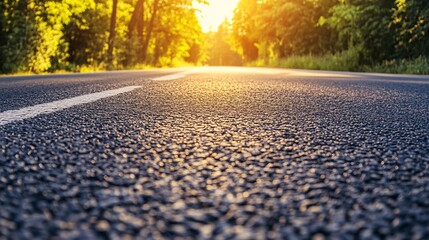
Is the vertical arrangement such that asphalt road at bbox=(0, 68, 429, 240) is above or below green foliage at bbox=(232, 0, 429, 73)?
below

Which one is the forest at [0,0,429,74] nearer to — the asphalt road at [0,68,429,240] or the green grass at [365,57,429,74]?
the green grass at [365,57,429,74]

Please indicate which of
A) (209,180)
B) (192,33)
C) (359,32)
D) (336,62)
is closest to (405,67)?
(359,32)

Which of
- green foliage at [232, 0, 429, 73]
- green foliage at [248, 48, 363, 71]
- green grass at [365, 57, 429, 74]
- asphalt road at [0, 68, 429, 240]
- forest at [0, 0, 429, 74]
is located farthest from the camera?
green foliage at [248, 48, 363, 71]

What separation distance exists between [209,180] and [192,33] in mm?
35361

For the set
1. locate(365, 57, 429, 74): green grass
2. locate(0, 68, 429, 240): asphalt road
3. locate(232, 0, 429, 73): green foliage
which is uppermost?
locate(232, 0, 429, 73): green foliage

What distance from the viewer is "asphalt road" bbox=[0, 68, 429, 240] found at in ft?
2.38

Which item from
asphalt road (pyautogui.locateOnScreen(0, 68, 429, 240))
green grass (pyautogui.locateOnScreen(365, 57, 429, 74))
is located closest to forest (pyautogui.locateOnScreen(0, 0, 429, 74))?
green grass (pyautogui.locateOnScreen(365, 57, 429, 74))

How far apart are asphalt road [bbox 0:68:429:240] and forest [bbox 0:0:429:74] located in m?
11.2

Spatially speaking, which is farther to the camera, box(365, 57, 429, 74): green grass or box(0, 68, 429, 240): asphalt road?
box(365, 57, 429, 74): green grass

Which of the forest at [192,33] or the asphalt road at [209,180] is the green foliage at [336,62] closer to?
the forest at [192,33]

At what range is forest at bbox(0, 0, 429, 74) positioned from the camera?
12680 mm

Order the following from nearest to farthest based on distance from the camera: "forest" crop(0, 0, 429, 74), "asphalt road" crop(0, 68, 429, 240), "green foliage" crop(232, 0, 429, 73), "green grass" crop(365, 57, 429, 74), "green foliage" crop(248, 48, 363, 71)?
"asphalt road" crop(0, 68, 429, 240) < "forest" crop(0, 0, 429, 74) < "green grass" crop(365, 57, 429, 74) < "green foliage" crop(232, 0, 429, 73) < "green foliage" crop(248, 48, 363, 71)

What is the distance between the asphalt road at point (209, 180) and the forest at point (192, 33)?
442 inches

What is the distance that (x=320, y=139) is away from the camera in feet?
5.57
